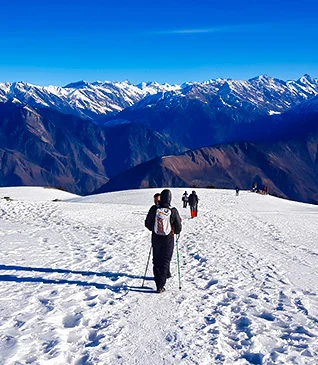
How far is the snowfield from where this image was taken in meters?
6.82

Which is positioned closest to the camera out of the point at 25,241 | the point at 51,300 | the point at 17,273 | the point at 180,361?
the point at 180,361

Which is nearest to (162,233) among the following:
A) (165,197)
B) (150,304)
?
(165,197)

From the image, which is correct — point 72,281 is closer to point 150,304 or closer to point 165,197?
point 150,304

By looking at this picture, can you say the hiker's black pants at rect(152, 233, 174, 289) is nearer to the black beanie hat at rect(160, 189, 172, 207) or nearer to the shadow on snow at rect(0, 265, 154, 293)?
the shadow on snow at rect(0, 265, 154, 293)

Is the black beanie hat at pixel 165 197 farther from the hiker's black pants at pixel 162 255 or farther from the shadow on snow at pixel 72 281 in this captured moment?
the shadow on snow at pixel 72 281

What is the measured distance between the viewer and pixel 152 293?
9.86m

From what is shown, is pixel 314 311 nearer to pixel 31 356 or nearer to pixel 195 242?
pixel 31 356

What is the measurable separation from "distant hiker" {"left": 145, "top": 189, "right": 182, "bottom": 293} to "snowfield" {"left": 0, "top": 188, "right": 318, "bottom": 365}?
1.66 ft

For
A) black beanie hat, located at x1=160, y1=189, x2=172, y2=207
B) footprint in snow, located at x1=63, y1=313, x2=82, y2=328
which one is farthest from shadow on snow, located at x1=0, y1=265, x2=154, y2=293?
black beanie hat, located at x1=160, y1=189, x2=172, y2=207

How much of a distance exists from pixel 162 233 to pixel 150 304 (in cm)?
168

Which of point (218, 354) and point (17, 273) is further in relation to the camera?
point (17, 273)

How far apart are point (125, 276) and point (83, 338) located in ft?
14.1

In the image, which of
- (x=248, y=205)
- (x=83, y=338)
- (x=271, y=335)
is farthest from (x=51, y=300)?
(x=248, y=205)

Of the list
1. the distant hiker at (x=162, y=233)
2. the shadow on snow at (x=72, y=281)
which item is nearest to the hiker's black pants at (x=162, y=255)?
the distant hiker at (x=162, y=233)
